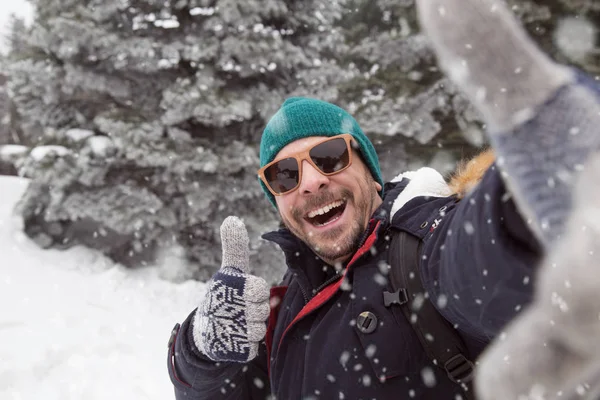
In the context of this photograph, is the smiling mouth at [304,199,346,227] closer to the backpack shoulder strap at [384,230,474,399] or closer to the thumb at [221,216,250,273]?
the thumb at [221,216,250,273]

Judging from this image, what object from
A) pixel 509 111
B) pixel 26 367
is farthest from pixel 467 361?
pixel 26 367

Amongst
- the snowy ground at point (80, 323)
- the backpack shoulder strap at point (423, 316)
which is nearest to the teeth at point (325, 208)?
the backpack shoulder strap at point (423, 316)

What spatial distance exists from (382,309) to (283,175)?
1.00m

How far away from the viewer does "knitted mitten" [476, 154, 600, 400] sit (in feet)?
1.42

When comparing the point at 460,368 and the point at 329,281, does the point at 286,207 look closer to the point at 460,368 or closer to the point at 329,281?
the point at 329,281

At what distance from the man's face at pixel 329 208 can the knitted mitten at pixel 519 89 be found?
152cm

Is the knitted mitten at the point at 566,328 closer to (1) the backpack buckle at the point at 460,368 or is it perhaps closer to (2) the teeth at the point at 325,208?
(1) the backpack buckle at the point at 460,368

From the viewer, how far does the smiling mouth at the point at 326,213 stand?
219 cm

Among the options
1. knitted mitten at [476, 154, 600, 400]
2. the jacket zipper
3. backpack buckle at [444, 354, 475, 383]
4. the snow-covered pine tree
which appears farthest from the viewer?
the snow-covered pine tree

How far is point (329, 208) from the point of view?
220 cm

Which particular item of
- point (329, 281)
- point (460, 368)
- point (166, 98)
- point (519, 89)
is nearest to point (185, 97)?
point (166, 98)

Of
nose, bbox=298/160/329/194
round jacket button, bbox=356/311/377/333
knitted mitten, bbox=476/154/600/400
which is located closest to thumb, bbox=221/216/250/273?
nose, bbox=298/160/329/194

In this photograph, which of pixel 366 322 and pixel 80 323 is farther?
pixel 80 323

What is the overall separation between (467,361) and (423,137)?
563cm
